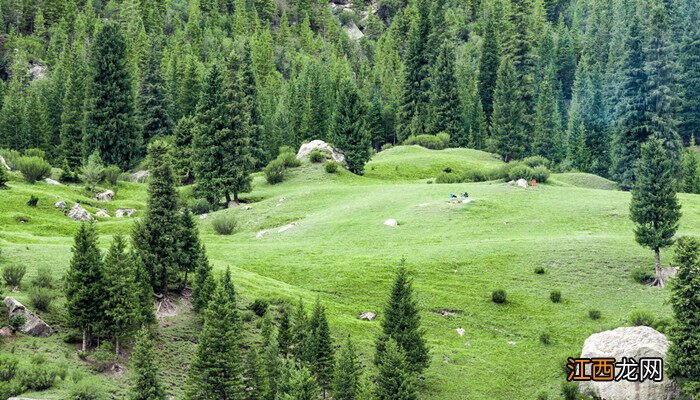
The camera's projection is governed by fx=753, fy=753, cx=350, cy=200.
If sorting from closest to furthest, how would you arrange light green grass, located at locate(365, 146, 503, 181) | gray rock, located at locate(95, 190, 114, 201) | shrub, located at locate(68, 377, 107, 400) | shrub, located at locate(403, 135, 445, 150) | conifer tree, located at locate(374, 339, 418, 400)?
1. shrub, located at locate(68, 377, 107, 400)
2. conifer tree, located at locate(374, 339, 418, 400)
3. gray rock, located at locate(95, 190, 114, 201)
4. light green grass, located at locate(365, 146, 503, 181)
5. shrub, located at locate(403, 135, 445, 150)

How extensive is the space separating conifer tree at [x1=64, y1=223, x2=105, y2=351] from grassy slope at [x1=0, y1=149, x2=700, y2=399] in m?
1.66

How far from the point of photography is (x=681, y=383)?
42.9 metres

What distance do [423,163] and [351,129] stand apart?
A: 43.6 feet

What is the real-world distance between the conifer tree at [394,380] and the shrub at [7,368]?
18.3 m

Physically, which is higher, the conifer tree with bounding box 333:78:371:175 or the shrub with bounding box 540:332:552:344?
the conifer tree with bounding box 333:78:371:175

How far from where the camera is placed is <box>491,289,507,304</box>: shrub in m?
58.8

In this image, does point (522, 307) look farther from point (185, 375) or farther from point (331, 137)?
point (331, 137)

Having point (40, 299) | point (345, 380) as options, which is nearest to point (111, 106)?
point (40, 299)

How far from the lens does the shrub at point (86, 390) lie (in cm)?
3666

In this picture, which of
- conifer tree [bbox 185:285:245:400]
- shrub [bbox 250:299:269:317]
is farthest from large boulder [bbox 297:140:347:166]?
conifer tree [bbox 185:285:245:400]

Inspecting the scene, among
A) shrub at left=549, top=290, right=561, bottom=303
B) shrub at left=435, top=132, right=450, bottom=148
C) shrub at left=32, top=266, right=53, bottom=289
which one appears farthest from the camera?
shrub at left=435, top=132, right=450, bottom=148

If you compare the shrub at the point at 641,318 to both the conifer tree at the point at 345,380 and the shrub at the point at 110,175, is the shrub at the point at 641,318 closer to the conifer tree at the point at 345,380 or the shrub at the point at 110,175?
the conifer tree at the point at 345,380

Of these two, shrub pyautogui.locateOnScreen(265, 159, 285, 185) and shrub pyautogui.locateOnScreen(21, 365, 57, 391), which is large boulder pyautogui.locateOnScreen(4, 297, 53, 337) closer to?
shrub pyautogui.locateOnScreen(21, 365, 57, 391)

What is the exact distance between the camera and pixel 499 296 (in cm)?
5884
